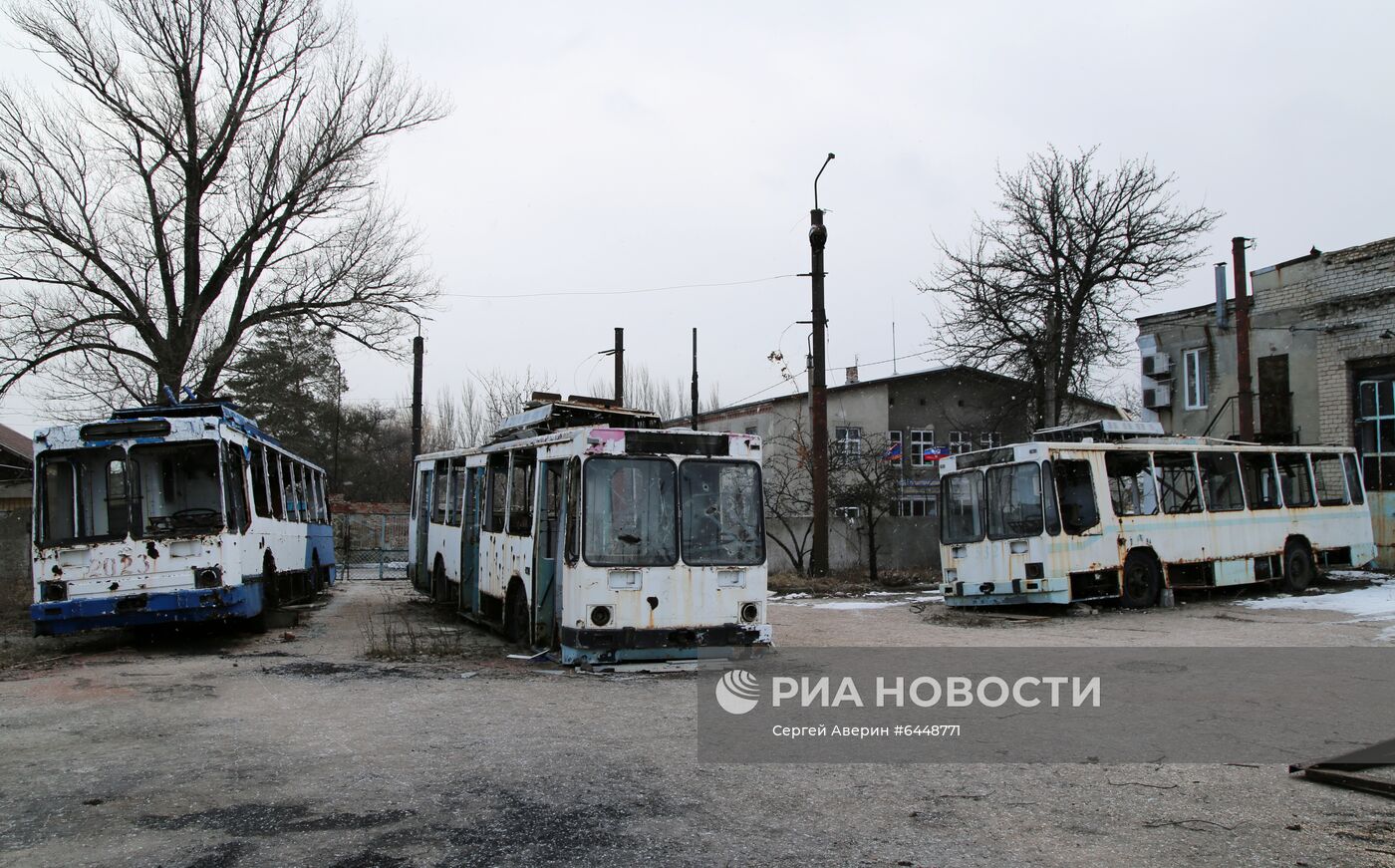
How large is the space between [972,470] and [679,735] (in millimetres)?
10935

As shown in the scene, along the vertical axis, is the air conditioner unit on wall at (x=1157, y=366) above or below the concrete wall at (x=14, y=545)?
above

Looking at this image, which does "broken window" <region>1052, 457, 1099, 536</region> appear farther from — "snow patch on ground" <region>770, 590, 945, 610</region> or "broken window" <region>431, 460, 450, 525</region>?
"broken window" <region>431, 460, 450, 525</region>

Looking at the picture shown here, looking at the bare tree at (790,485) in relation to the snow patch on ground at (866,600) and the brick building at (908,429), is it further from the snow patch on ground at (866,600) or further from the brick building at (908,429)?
the snow patch on ground at (866,600)

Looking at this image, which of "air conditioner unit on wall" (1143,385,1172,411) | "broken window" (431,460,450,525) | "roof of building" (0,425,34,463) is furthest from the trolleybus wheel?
"roof of building" (0,425,34,463)

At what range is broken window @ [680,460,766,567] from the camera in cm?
1108

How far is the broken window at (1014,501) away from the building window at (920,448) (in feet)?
60.1

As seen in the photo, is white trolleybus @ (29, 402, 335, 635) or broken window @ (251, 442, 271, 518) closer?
white trolleybus @ (29, 402, 335, 635)

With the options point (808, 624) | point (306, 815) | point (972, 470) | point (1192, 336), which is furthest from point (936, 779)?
point (1192, 336)

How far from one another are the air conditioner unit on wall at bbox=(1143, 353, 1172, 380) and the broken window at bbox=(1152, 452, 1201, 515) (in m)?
12.2

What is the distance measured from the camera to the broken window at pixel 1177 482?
1762cm

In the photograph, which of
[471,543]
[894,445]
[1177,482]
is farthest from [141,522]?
[894,445]

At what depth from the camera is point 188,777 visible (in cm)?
638

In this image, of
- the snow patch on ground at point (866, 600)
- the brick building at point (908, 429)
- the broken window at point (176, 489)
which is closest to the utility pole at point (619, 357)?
the brick building at point (908, 429)

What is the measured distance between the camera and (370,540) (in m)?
37.1
